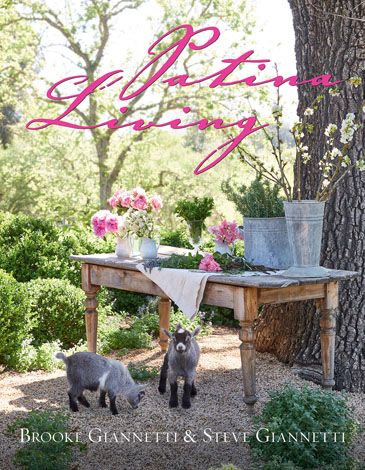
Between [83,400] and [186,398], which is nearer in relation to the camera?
[186,398]

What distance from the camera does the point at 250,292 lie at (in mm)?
4633

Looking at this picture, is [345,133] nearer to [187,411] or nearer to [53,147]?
[187,411]

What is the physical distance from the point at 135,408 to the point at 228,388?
0.79 m

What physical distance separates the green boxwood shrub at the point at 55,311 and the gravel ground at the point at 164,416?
80cm

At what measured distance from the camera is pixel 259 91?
17.3m

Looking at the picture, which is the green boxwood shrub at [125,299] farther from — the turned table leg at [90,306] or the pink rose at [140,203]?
the pink rose at [140,203]

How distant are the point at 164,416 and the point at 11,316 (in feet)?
6.87

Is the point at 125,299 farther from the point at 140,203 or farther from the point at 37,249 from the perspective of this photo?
the point at 140,203

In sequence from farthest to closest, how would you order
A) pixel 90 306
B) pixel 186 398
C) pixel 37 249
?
pixel 37 249 < pixel 90 306 < pixel 186 398

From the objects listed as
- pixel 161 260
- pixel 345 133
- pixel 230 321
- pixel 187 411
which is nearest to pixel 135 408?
pixel 187 411

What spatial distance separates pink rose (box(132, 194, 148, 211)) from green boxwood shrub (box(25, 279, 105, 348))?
1.67 meters

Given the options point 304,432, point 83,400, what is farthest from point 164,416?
point 304,432

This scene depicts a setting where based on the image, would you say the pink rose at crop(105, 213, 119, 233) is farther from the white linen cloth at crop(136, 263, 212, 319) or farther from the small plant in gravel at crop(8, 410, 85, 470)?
the small plant in gravel at crop(8, 410, 85, 470)

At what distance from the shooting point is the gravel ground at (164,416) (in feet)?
13.8
